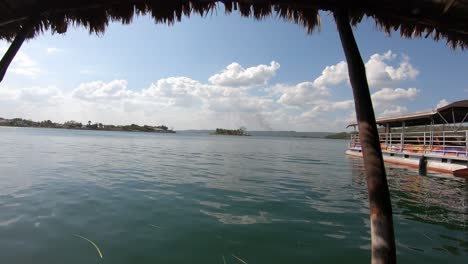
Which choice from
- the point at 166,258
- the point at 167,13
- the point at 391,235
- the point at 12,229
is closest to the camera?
the point at 391,235

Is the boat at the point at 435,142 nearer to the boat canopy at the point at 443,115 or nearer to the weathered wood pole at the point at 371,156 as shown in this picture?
the boat canopy at the point at 443,115

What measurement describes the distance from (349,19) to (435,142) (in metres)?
23.0

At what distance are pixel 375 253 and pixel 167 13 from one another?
3165 mm

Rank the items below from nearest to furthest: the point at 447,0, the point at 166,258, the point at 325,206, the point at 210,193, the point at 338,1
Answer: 1. the point at 447,0
2. the point at 338,1
3. the point at 166,258
4. the point at 325,206
5. the point at 210,193

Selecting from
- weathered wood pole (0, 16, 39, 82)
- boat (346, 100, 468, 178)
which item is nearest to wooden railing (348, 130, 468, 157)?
boat (346, 100, 468, 178)

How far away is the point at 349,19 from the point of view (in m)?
2.86

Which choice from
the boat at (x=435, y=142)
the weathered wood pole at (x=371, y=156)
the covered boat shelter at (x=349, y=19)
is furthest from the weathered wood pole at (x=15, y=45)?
the boat at (x=435, y=142)

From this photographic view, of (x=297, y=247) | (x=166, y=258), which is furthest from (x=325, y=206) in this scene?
(x=166, y=258)

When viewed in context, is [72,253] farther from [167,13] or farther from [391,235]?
[391,235]

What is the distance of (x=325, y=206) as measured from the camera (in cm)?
856

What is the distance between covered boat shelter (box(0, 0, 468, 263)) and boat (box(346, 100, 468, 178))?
15.1 m

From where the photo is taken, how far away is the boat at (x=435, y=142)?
1658cm

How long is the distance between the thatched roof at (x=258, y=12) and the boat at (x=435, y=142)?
14975mm

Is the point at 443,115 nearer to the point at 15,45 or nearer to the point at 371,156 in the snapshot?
the point at 371,156
